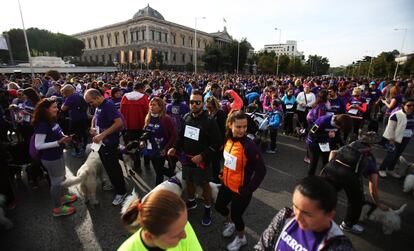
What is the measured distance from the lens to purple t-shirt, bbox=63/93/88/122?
230 inches

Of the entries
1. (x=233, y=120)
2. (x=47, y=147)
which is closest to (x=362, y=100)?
(x=233, y=120)

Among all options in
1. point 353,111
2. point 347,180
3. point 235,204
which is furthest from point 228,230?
point 353,111

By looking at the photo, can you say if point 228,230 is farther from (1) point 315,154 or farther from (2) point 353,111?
(2) point 353,111

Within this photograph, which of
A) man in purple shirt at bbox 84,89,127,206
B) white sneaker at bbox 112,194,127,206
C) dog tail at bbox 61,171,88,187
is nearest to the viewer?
dog tail at bbox 61,171,88,187

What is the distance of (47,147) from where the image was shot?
10.9 feet

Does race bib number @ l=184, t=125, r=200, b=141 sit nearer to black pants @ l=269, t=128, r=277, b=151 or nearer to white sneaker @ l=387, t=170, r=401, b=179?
black pants @ l=269, t=128, r=277, b=151

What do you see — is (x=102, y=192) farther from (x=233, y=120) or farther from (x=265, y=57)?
(x=265, y=57)

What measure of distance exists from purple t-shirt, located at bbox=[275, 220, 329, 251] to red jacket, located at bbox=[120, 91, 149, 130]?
4346mm

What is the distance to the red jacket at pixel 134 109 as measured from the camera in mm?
5262

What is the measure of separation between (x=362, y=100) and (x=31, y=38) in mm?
76960

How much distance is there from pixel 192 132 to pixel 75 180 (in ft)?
7.43

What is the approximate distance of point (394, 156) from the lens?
5.23m

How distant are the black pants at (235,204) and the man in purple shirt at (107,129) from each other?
2144mm

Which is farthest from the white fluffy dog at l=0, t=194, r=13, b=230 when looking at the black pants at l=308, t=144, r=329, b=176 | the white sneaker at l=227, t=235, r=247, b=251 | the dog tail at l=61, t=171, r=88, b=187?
the black pants at l=308, t=144, r=329, b=176
